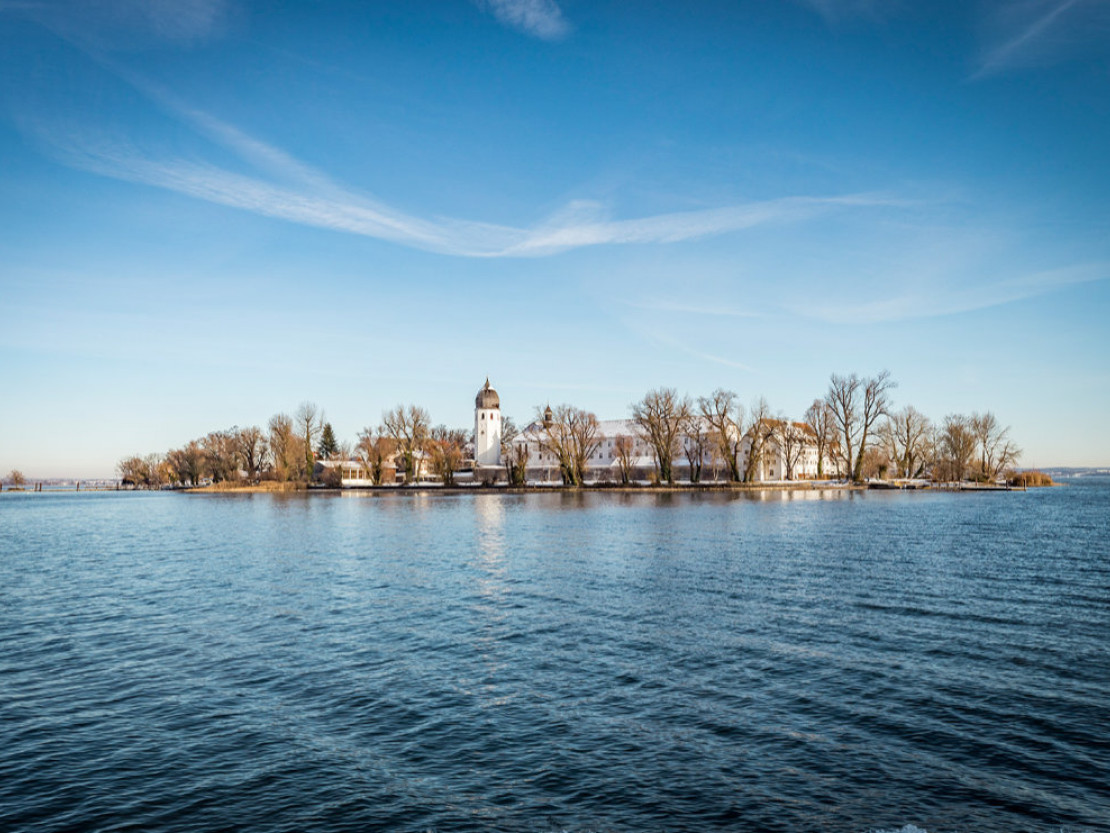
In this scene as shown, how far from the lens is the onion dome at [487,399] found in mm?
155125

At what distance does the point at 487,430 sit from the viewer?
15488 cm

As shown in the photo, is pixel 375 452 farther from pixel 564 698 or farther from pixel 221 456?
pixel 564 698

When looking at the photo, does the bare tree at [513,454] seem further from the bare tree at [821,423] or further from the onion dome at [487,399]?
the bare tree at [821,423]

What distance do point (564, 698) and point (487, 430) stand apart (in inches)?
5569

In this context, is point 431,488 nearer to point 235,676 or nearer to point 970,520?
point 970,520

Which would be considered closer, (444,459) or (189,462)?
(444,459)

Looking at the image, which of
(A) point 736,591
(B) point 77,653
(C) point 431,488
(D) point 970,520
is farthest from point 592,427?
(B) point 77,653

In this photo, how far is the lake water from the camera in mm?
9953

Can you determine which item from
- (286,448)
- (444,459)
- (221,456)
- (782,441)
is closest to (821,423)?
(782,441)

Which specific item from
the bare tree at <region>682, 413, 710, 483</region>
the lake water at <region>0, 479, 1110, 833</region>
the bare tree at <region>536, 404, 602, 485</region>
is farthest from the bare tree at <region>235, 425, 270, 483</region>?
the lake water at <region>0, 479, 1110, 833</region>

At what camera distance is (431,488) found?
12638 centimetres

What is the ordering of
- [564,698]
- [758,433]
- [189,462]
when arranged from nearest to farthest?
[564,698], [758,433], [189,462]

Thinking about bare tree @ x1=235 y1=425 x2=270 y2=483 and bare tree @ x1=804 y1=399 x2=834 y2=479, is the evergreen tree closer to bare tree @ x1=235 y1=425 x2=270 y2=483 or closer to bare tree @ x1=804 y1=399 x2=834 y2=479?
bare tree @ x1=235 y1=425 x2=270 y2=483

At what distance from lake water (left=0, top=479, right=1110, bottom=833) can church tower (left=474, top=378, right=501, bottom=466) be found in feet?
402
